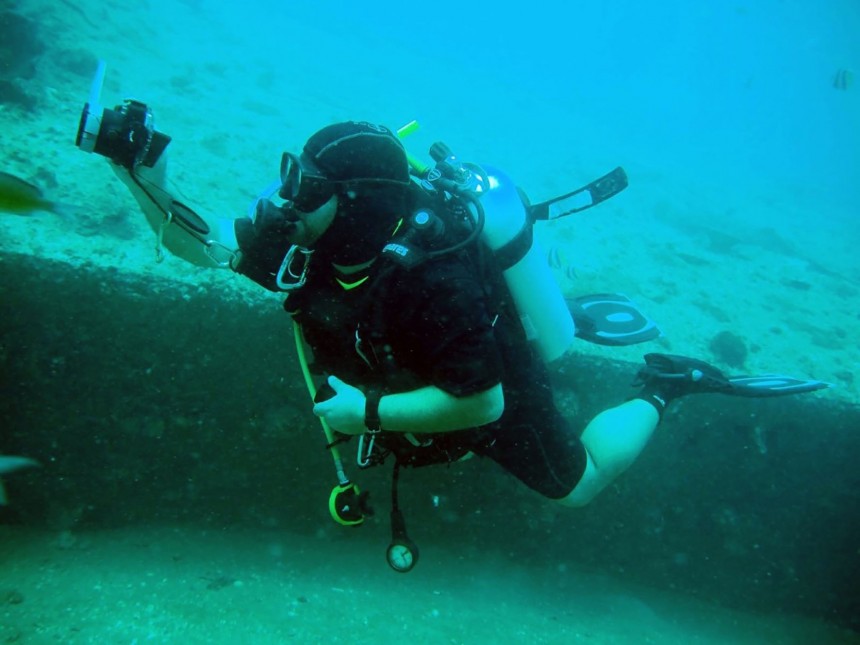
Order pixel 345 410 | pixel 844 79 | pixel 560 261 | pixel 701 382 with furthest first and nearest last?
1. pixel 844 79
2. pixel 560 261
3. pixel 701 382
4. pixel 345 410

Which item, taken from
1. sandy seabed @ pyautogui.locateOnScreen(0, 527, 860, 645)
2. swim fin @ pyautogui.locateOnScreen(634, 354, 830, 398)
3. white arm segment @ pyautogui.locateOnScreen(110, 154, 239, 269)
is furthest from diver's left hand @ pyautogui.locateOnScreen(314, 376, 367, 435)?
swim fin @ pyautogui.locateOnScreen(634, 354, 830, 398)

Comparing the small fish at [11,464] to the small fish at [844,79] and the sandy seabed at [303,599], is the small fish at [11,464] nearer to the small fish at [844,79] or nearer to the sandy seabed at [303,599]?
the sandy seabed at [303,599]

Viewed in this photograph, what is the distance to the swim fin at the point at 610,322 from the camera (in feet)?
11.8

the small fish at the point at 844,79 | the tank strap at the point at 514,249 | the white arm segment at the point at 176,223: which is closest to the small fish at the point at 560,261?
the tank strap at the point at 514,249

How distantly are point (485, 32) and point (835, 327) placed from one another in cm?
11145

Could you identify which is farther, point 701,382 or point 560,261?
point 560,261

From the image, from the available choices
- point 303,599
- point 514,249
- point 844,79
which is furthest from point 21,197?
point 844,79

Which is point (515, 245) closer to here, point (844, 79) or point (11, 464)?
point (11, 464)

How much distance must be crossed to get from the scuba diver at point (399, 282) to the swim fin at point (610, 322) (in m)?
0.71

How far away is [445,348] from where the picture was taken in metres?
1.94

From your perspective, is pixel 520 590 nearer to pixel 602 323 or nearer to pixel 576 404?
pixel 576 404

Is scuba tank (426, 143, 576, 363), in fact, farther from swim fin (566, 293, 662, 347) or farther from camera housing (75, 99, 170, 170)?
camera housing (75, 99, 170, 170)

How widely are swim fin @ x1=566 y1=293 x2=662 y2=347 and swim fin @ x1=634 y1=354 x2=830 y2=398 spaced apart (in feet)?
0.78

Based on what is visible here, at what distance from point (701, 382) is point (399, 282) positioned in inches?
98.6
